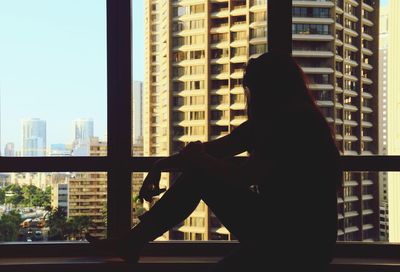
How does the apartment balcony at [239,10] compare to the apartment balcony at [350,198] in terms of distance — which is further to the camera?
the apartment balcony at [239,10]

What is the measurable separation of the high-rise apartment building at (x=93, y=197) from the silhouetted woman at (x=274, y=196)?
Answer: 1231 millimetres

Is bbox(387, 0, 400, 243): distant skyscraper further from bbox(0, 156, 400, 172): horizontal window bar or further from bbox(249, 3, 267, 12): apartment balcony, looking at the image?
bbox(249, 3, 267, 12): apartment balcony

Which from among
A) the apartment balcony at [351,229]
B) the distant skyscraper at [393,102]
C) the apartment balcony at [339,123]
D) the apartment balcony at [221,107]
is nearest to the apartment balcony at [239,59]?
the apartment balcony at [221,107]

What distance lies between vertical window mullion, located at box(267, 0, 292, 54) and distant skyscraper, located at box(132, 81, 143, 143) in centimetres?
82

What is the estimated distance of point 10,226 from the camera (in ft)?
9.15

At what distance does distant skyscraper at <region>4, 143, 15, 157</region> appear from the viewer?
8.97 feet

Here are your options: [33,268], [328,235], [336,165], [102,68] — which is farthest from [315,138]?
[33,268]

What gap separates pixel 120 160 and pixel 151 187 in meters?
0.99

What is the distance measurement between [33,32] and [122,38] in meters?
0.54

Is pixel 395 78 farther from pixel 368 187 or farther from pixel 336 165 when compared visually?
pixel 336 165

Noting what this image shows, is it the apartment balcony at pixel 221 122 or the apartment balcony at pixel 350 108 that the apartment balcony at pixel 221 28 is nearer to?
the apartment balcony at pixel 221 122

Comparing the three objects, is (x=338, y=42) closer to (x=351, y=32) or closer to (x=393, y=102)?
(x=351, y=32)

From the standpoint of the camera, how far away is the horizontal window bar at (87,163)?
271 centimetres

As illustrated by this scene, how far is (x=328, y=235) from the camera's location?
1.50 m
